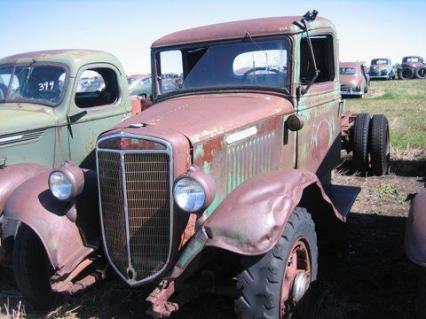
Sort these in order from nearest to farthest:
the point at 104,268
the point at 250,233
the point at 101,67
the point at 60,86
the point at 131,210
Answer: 1. the point at 250,233
2. the point at 131,210
3. the point at 104,268
4. the point at 60,86
5. the point at 101,67

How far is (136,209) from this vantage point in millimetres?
2863

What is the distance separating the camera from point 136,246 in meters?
2.91

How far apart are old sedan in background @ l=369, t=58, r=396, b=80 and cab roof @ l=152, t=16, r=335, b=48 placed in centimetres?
2973

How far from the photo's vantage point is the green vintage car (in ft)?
15.5

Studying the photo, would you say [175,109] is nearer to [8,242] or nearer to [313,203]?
[313,203]

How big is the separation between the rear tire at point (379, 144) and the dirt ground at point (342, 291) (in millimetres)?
1583

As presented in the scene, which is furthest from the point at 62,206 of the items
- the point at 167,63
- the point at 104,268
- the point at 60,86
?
the point at 60,86

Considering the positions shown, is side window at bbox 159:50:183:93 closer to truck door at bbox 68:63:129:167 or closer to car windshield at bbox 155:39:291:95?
car windshield at bbox 155:39:291:95

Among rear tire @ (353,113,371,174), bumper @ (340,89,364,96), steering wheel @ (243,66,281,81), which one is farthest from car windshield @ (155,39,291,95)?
bumper @ (340,89,364,96)

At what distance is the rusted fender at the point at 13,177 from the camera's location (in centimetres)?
371

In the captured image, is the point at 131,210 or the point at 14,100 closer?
the point at 131,210

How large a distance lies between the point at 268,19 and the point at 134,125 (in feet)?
5.76

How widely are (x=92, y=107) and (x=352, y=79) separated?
16002 mm

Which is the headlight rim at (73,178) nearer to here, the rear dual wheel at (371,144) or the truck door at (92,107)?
the truck door at (92,107)
